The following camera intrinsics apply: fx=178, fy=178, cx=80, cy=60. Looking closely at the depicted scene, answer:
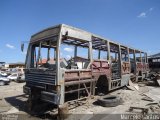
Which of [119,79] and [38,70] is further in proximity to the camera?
[119,79]

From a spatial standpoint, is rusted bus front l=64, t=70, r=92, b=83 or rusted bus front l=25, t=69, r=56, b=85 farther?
rusted bus front l=64, t=70, r=92, b=83

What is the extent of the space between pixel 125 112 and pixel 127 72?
5553 mm

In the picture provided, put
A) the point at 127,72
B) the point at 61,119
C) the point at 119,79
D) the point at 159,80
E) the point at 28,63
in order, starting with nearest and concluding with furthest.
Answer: the point at 61,119 < the point at 28,63 < the point at 119,79 < the point at 127,72 < the point at 159,80

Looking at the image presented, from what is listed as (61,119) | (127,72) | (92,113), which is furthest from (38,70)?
(127,72)

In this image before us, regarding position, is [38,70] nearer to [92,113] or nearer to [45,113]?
[45,113]

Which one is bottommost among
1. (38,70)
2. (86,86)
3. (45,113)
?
(45,113)

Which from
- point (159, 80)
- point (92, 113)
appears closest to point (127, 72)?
point (159, 80)

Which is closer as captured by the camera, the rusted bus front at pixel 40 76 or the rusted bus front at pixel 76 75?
the rusted bus front at pixel 40 76

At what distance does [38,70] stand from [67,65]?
124 centimetres

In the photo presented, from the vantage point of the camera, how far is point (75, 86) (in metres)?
7.23

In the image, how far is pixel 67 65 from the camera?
764cm

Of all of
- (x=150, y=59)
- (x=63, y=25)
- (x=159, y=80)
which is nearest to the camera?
(x=63, y=25)

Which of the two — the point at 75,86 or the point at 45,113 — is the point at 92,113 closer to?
the point at 75,86

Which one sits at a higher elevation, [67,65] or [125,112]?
[67,65]
